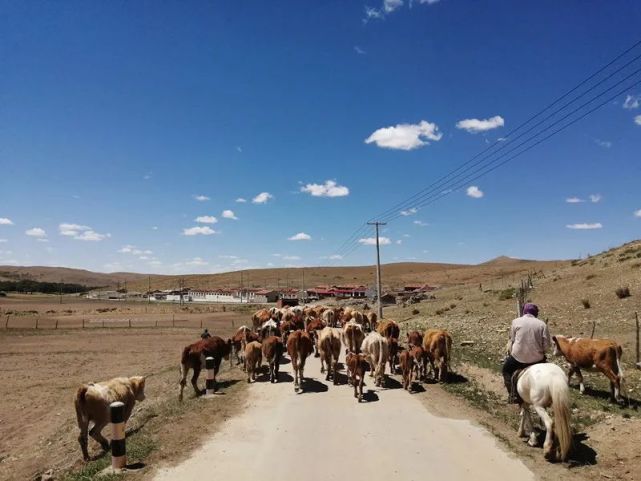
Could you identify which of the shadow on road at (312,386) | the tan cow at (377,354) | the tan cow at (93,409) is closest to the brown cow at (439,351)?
the tan cow at (377,354)

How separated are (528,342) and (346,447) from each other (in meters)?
3.74

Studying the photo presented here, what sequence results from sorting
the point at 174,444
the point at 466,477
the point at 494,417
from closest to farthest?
the point at 466,477, the point at 174,444, the point at 494,417

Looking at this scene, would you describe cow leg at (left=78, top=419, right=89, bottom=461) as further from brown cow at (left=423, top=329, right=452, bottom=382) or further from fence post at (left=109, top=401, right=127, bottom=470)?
brown cow at (left=423, top=329, right=452, bottom=382)

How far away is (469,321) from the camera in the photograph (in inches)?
1142

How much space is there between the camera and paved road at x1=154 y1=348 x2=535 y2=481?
7027mm

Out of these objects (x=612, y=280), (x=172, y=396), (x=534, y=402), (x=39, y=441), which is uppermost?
(x=612, y=280)

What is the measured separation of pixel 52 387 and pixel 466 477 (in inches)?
739

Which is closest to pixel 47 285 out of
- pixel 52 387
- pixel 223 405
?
pixel 52 387

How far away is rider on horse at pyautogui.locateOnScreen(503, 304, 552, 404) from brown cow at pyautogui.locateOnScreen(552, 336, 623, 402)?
355 centimetres

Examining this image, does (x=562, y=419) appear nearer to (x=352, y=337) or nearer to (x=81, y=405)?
(x=81, y=405)

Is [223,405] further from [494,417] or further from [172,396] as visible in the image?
[494,417]

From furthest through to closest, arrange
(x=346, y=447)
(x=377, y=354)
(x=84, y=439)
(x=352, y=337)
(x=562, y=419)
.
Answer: (x=352, y=337), (x=377, y=354), (x=84, y=439), (x=346, y=447), (x=562, y=419)

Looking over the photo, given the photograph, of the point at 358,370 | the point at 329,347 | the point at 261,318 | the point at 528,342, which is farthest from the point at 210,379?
the point at 261,318

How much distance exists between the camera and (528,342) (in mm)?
8492
